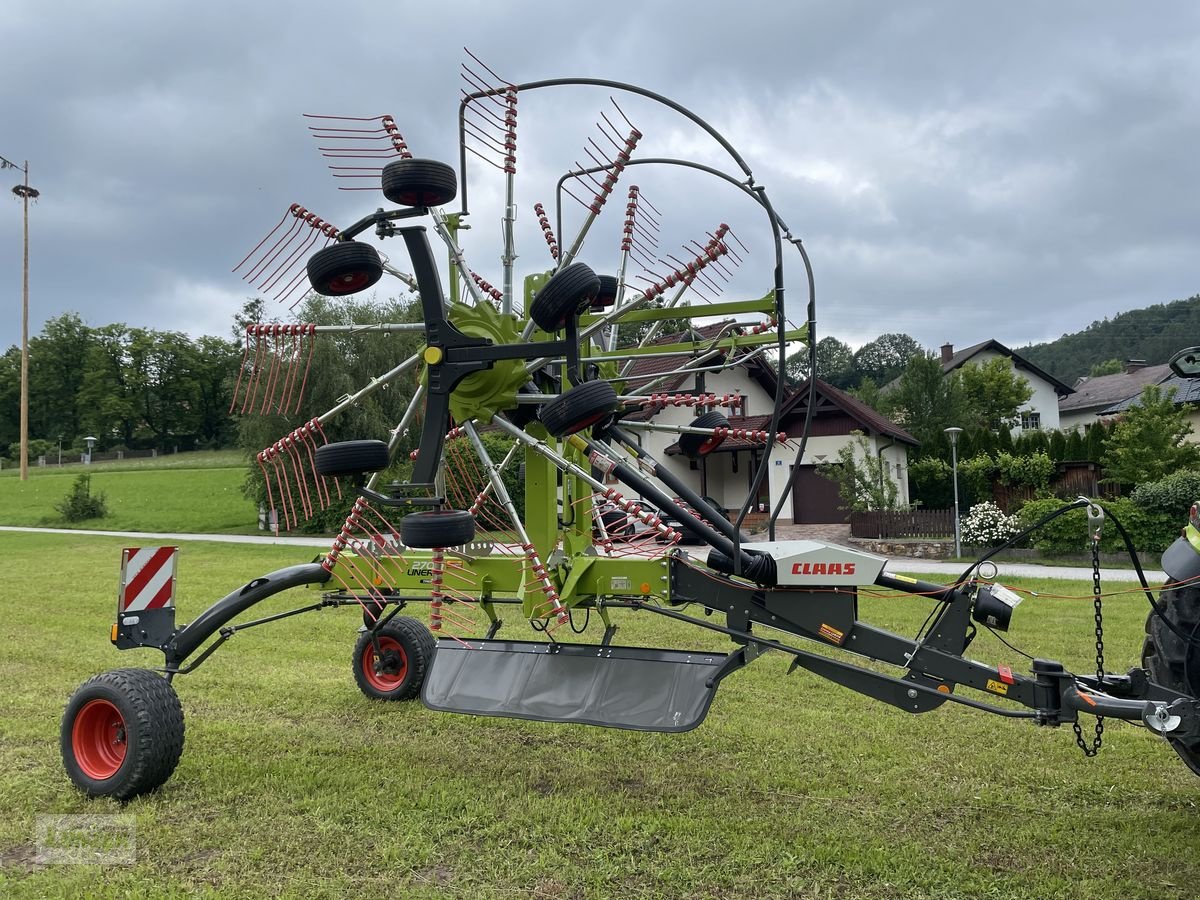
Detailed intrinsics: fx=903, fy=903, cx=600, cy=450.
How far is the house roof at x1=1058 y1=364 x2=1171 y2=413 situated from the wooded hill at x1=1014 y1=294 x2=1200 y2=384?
18.0m

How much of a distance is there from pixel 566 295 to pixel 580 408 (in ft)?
1.79

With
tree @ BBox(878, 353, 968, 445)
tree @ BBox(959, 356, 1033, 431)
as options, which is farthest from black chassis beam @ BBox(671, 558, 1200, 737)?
tree @ BBox(959, 356, 1033, 431)

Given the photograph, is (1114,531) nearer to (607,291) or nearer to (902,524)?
(902,524)

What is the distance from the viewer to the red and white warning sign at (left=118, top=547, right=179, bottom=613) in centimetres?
543

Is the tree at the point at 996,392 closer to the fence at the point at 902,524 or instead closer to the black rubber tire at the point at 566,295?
the fence at the point at 902,524

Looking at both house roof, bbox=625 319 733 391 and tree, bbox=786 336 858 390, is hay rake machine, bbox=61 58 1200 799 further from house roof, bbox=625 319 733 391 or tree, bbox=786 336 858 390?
tree, bbox=786 336 858 390

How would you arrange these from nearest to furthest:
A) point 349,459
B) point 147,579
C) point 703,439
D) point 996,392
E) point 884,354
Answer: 1. point 349,459
2. point 147,579
3. point 703,439
4. point 996,392
5. point 884,354

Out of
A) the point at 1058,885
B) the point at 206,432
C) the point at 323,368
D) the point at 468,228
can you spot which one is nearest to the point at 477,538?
the point at 468,228

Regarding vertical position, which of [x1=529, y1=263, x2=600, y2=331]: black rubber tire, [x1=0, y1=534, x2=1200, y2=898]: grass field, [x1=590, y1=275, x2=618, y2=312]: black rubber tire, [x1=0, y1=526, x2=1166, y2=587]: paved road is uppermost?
[x1=590, y1=275, x2=618, y2=312]: black rubber tire

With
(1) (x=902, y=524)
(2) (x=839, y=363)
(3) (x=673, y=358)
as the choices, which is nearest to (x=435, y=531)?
(3) (x=673, y=358)

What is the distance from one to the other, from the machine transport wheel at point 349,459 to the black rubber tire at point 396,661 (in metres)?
2.49

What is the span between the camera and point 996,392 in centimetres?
4556

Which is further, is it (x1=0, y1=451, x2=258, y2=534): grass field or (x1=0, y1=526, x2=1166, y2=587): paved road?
(x1=0, y1=451, x2=258, y2=534): grass field

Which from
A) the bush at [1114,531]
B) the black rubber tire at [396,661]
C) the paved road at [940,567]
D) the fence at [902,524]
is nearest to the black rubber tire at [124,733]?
the black rubber tire at [396,661]
